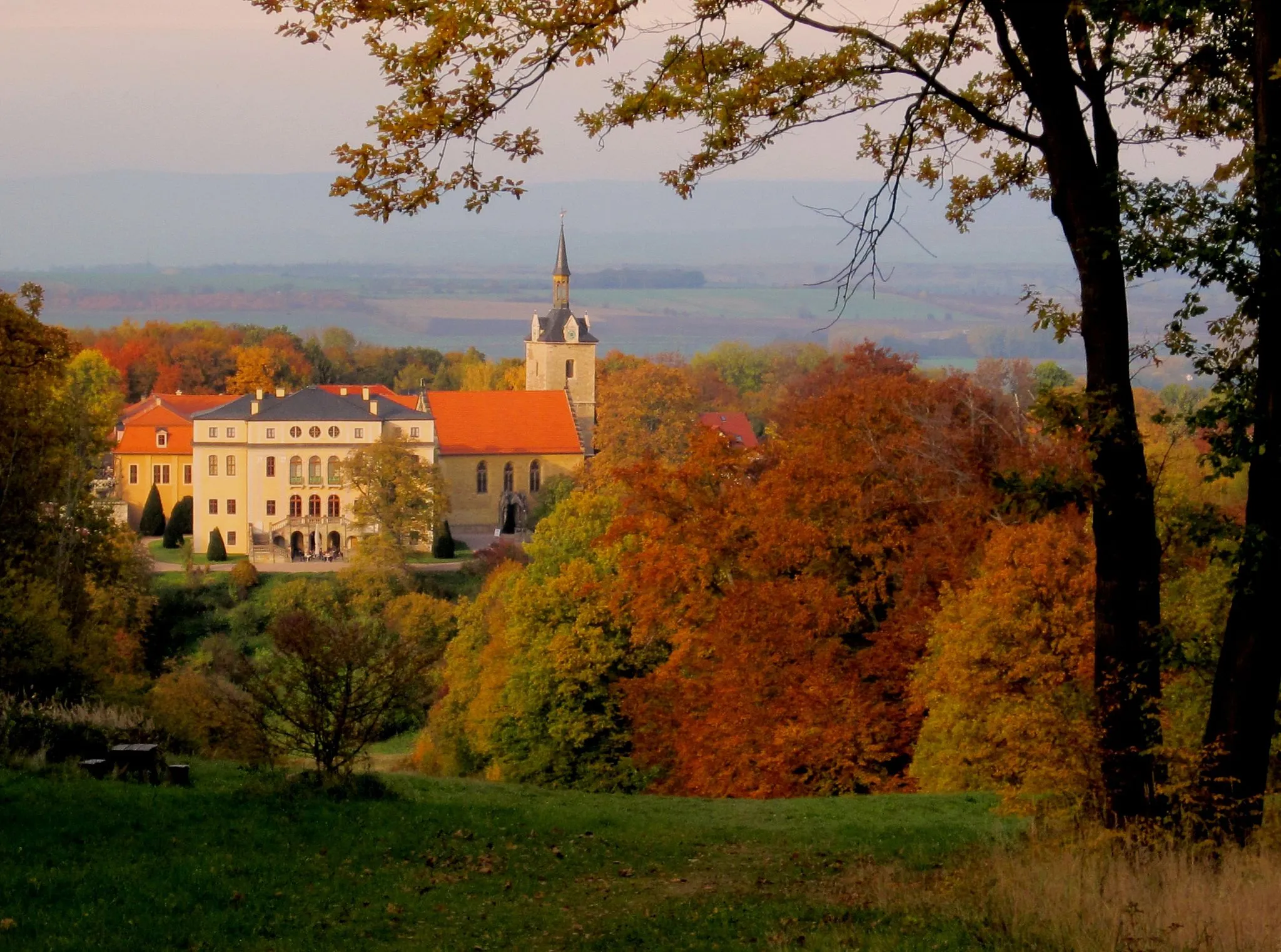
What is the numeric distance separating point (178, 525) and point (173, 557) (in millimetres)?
4064

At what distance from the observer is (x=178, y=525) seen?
73.2m

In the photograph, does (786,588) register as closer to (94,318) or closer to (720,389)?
(720,389)

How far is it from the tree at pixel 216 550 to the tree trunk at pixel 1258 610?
63.2 m

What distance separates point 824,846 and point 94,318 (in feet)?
618

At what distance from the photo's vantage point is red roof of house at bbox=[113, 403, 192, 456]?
76562 millimetres

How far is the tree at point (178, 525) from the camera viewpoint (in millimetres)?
72625

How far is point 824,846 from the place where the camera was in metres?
11.4

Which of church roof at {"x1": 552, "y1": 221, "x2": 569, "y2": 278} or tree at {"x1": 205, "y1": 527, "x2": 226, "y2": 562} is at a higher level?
church roof at {"x1": 552, "y1": 221, "x2": 569, "y2": 278}

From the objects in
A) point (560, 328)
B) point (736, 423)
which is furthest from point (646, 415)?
point (560, 328)

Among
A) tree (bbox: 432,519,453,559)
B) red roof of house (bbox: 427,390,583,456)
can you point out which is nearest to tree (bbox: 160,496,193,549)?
tree (bbox: 432,519,453,559)

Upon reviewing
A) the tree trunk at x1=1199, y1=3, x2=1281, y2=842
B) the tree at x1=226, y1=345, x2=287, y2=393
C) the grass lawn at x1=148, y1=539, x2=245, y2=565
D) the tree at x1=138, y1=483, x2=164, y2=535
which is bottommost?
the grass lawn at x1=148, y1=539, x2=245, y2=565

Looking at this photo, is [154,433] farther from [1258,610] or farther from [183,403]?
[1258,610]

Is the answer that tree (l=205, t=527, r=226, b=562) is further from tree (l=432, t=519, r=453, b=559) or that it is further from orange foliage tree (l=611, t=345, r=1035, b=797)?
orange foliage tree (l=611, t=345, r=1035, b=797)

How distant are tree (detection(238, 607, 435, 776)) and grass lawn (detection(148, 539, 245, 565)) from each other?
53.7 metres
